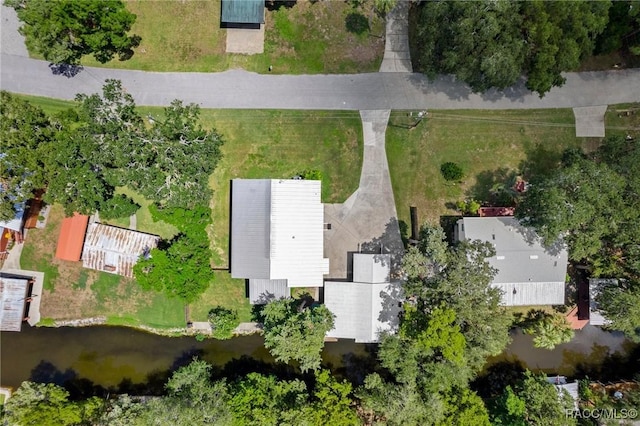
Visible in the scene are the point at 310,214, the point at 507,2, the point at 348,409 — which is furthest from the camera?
the point at 310,214

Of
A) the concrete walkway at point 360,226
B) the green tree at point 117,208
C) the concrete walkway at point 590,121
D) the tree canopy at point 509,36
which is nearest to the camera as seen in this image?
the tree canopy at point 509,36

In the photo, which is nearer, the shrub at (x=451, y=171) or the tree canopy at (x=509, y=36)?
the tree canopy at (x=509, y=36)

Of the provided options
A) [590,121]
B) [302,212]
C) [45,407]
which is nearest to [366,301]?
[302,212]

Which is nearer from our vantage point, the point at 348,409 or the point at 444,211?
the point at 348,409

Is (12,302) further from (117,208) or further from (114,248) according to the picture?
(117,208)

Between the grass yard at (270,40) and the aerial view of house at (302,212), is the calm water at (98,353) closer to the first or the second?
the aerial view of house at (302,212)

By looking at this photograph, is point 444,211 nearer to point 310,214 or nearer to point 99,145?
point 310,214

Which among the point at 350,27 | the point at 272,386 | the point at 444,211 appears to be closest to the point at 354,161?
the point at 444,211

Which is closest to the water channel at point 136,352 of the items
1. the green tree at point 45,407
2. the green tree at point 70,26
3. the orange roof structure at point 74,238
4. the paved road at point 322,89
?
the green tree at point 45,407
